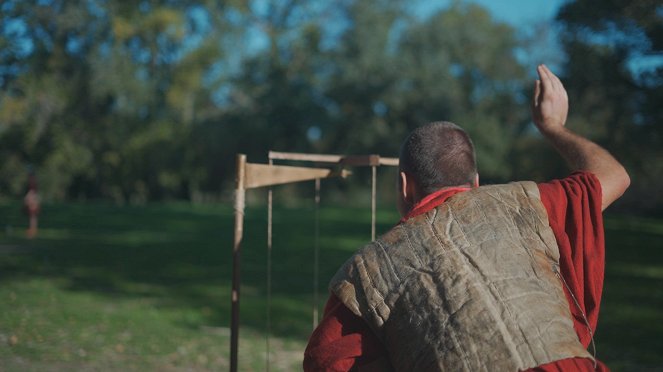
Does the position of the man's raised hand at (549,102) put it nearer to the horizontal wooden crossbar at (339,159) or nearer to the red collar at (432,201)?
the red collar at (432,201)

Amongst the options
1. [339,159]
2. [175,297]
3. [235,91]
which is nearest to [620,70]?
[175,297]

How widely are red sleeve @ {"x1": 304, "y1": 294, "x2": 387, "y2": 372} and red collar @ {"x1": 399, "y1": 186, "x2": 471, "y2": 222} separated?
0.33 metres

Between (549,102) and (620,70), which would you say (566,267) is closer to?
(549,102)

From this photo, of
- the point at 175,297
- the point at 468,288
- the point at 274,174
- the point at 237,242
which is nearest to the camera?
the point at 468,288

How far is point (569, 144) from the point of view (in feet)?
8.08

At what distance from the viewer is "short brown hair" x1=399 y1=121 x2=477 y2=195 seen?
2.18 metres

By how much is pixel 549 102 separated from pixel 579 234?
57 cm

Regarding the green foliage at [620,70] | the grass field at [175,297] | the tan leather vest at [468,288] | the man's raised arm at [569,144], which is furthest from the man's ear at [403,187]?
the green foliage at [620,70]

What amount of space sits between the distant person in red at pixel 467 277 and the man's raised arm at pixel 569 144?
1 centimetres

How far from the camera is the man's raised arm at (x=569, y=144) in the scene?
232cm

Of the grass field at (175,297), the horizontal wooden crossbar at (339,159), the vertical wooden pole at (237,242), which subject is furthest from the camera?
the grass field at (175,297)

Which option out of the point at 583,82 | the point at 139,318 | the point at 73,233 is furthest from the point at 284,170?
the point at 73,233

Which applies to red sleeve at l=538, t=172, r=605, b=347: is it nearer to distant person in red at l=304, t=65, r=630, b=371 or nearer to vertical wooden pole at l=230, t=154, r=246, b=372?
distant person in red at l=304, t=65, r=630, b=371

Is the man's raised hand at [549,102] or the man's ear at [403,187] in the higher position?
the man's raised hand at [549,102]
